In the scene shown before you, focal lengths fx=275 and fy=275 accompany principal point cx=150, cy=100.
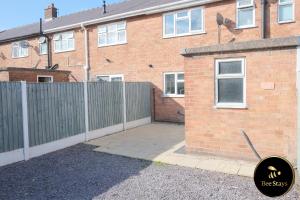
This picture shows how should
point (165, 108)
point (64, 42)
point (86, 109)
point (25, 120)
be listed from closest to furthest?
1. point (25, 120)
2. point (86, 109)
3. point (165, 108)
4. point (64, 42)

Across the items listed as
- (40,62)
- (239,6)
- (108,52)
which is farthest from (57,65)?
(239,6)

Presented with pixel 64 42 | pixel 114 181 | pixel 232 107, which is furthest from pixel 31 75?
pixel 232 107

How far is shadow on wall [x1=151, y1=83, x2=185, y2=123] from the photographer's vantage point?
12.9 m

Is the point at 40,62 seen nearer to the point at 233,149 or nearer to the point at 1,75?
the point at 1,75

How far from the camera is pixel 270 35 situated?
10.9 metres

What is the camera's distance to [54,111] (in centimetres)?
795

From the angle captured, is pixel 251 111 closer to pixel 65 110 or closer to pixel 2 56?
pixel 65 110

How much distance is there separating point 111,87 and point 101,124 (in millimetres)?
1571

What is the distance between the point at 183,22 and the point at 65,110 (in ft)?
24.0

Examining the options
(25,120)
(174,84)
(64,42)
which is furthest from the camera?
(64,42)

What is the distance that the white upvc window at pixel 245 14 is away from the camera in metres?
11.3

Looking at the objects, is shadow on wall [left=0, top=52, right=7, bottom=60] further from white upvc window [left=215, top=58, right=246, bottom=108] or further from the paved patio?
white upvc window [left=215, top=58, right=246, bottom=108]

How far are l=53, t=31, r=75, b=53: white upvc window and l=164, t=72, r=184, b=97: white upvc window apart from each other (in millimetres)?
7185

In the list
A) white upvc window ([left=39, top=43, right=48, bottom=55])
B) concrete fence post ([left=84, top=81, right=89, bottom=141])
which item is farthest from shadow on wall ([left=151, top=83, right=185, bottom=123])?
white upvc window ([left=39, top=43, right=48, bottom=55])
